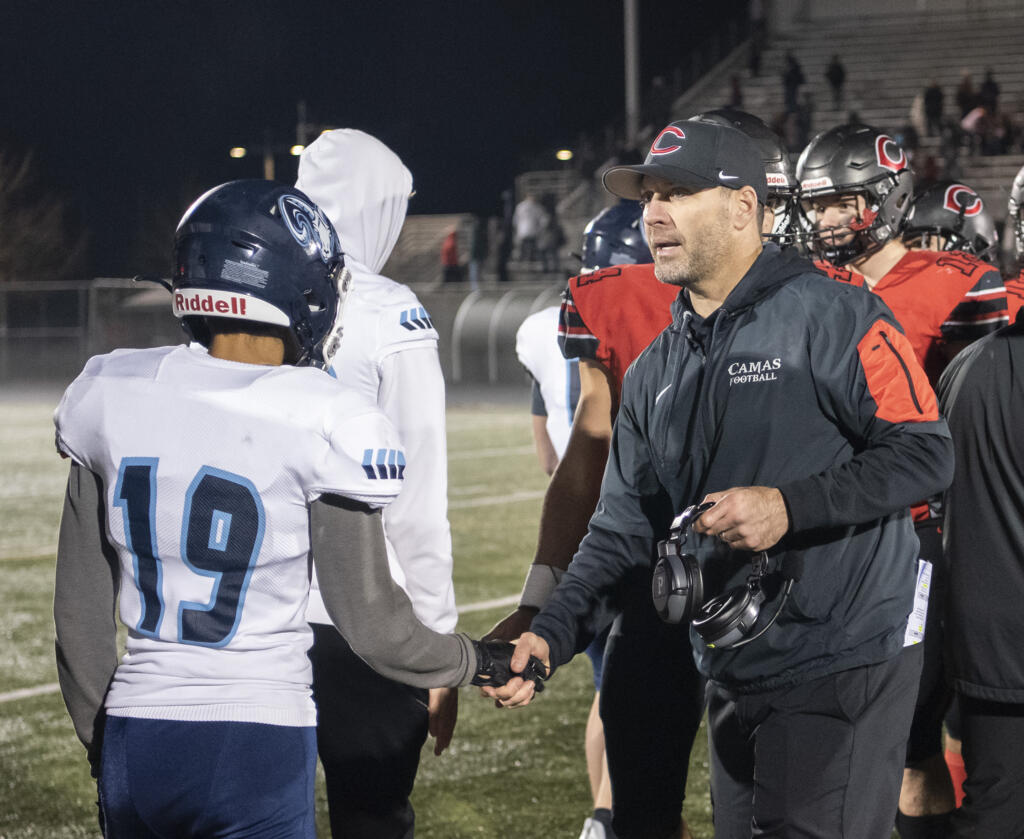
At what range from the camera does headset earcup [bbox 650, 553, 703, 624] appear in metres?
2.47

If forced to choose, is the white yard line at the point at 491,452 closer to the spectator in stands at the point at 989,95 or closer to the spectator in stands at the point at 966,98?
the spectator in stands at the point at 966,98

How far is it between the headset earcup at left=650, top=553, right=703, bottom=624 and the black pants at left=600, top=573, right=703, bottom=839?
2.05ft

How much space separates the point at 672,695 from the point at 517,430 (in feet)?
43.8

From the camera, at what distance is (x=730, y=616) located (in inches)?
98.6

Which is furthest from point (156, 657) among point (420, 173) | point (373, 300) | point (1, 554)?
point (420, 173)

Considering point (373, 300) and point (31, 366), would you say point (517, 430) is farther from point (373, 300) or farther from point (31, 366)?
point (31, 366)

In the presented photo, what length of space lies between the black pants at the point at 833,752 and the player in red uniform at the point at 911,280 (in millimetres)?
936

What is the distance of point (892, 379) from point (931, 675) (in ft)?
4.55

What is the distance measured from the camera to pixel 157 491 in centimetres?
221

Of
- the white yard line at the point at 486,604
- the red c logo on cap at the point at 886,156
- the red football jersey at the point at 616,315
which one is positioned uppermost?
the red c logo on cap at the point at 886,156

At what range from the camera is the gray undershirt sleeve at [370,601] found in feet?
7.39

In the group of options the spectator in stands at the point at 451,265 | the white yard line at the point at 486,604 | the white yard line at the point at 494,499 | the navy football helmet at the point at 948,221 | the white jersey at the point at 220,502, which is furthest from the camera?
the spectator in stands at the point at 451,265

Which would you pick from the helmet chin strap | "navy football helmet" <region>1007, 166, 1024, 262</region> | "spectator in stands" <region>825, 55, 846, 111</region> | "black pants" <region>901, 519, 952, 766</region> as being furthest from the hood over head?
"spectator in stands" <region>825, 55, 846, 111</region>

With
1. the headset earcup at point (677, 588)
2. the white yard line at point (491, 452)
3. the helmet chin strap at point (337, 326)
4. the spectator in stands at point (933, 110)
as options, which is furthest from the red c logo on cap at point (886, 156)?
the spectator in stands at point (933, 110)
